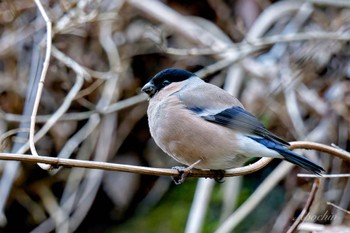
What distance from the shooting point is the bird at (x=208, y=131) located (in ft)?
5.65

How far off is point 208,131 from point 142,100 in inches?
39.7

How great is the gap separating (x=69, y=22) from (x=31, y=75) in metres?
0.31

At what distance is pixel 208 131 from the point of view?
178 cm

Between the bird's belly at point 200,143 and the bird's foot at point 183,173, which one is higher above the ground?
the bird's belly at point 200,143

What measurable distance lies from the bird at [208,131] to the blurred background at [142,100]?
2.51ft

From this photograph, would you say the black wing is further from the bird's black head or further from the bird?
the bird's black head

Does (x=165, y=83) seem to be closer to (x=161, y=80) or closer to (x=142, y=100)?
(x=161, y=80)

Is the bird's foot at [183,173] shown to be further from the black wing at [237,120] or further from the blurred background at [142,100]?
the blurred background at [142,100]

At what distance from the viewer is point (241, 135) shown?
1765mm

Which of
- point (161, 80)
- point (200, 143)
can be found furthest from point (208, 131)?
point (161, 80)

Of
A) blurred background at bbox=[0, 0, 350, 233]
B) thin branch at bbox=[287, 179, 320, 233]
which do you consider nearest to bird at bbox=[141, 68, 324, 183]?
thin branch at bbox=[287, 179, 320, 233]

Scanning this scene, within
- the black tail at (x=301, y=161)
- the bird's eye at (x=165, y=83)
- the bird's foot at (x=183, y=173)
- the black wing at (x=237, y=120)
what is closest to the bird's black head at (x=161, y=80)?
the bird's eye at (x=165, y=83)

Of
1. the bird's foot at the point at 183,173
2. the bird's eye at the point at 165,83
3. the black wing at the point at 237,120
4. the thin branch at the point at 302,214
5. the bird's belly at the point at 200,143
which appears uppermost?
the bird's eye at the point at 165,83

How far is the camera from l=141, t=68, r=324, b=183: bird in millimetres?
1721
